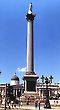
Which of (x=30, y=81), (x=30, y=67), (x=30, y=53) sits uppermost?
(x=30, y=53)

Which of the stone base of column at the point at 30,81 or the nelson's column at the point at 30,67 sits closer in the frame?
the stone base of column at the point at 30,81

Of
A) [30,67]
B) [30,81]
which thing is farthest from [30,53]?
[30,81]

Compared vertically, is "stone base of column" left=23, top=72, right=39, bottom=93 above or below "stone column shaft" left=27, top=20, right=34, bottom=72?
below

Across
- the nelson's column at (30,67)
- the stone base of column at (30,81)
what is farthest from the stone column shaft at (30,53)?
the stone base of column at (30,81)

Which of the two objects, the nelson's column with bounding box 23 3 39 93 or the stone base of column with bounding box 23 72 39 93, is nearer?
the stone base of column with bounding box 23 72 39 93

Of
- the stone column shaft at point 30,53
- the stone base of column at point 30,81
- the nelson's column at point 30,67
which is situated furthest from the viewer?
the stone column shaft at point 30,53

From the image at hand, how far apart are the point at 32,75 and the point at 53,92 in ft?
258

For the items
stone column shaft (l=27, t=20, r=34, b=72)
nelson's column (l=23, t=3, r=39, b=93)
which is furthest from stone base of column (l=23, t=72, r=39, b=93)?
stone column shaft (l=27, t=20, r=34, b=72)

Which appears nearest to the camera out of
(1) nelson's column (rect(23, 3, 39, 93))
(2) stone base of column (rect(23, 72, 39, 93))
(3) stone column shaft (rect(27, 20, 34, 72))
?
(2) stone base of column (rect(23, 72, 39, 93))

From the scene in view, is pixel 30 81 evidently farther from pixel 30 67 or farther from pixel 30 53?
Result: pixel 30 53

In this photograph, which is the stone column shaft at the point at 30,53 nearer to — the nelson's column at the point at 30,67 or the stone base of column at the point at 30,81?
the nelson's column at the point at 30,67

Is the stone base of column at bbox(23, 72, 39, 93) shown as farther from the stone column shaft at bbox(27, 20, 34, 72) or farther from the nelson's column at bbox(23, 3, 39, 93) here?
the stone column shaft at bbox(27, 20, 34, 72)

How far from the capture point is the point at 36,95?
325 ft

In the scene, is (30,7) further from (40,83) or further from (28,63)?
(40,83)
